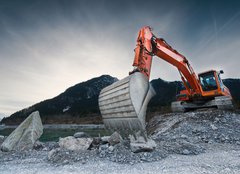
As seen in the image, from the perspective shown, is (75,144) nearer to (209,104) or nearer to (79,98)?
(209,104)

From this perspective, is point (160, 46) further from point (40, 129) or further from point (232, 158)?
point (40, 129)

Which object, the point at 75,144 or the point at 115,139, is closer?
the point at 115,139

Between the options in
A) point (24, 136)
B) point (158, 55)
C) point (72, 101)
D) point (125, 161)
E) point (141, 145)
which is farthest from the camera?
point (72, 101)

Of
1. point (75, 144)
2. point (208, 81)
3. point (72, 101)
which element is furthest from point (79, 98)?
point (75, 144)

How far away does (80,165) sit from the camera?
14.1ft

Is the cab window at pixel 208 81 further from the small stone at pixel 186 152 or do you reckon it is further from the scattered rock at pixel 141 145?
the scattered rock at pixel 141 145

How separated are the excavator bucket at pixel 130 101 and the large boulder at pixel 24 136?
3.76m

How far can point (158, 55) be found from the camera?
930cm

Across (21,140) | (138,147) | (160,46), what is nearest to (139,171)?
(138,147)

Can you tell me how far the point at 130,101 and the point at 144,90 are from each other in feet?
1.83

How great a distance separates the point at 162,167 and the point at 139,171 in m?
0.55

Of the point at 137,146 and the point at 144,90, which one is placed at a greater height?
the point at 144,90

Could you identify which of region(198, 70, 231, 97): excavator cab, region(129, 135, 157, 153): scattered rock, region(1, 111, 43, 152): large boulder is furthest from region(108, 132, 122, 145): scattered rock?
region(198, 70, 231, 97): excavator cab

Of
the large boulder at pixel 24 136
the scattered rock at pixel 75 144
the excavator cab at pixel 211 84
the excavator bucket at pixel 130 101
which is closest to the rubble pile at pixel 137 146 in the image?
the scattered rock at pixel 75 144
